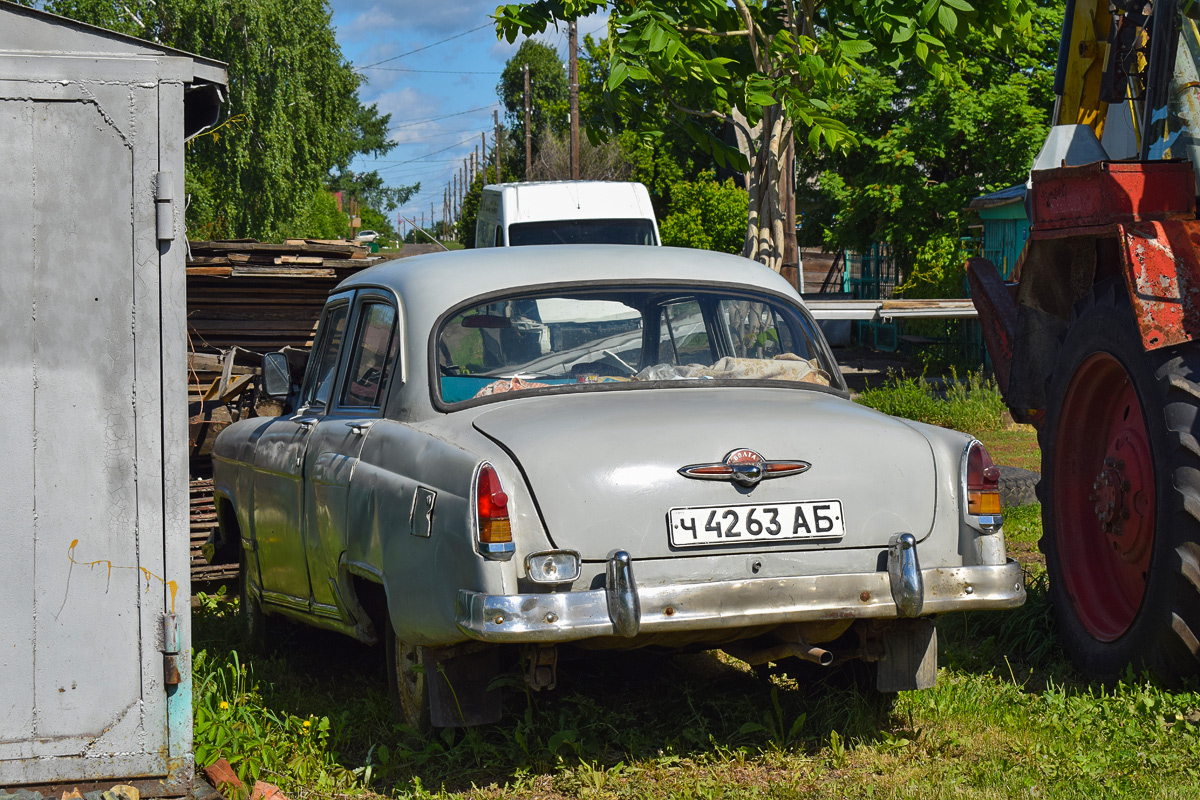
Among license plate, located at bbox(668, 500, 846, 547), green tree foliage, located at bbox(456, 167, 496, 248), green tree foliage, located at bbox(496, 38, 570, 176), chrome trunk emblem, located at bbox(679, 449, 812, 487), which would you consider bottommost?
license plate, located at bbox(668, 500, 846, 547)

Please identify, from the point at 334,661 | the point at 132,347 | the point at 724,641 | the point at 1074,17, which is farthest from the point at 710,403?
the point at 1074,17

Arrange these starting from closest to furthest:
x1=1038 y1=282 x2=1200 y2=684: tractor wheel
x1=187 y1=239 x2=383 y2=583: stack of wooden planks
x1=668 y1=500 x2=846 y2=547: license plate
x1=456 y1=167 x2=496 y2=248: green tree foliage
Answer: x1=668 y1=500 x2=846 y2=547: license plate
x1=1038 y1=282 x2=1200 y2=684: tractor wheel
x1=187 y1=239 x2=383 y2=583: stack of wooden planks
x1=456 y1=167 x2=496 y2=248: green tree foliage

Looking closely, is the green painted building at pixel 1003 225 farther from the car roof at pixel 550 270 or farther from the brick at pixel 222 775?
the brick at pixel 222 775

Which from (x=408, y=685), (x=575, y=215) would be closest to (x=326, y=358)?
(x=408, y=685)

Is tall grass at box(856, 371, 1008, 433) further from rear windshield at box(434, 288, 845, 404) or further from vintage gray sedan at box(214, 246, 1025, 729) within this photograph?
vintage gray sedan at box(214, 246, 1025, 729)

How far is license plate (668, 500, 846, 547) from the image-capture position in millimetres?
4098

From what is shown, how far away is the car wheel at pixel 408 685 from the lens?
461 centimetres

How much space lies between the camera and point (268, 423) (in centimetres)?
625

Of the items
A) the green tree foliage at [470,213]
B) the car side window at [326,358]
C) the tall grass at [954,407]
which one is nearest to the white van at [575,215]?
the tall grass at [954,407]

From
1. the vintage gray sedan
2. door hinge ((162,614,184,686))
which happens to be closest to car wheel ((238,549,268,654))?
the vintage gray sedan

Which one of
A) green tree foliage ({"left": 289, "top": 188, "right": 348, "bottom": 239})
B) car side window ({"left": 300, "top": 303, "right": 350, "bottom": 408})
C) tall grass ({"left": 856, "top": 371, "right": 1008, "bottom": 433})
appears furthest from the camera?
green tree foliage ({"left": 289, "top": 188, "right": 348, "bottom": 239})

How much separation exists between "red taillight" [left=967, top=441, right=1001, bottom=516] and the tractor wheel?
27.3 inches

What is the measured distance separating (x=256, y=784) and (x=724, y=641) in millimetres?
1577

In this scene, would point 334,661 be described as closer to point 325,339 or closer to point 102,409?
point 325,339
